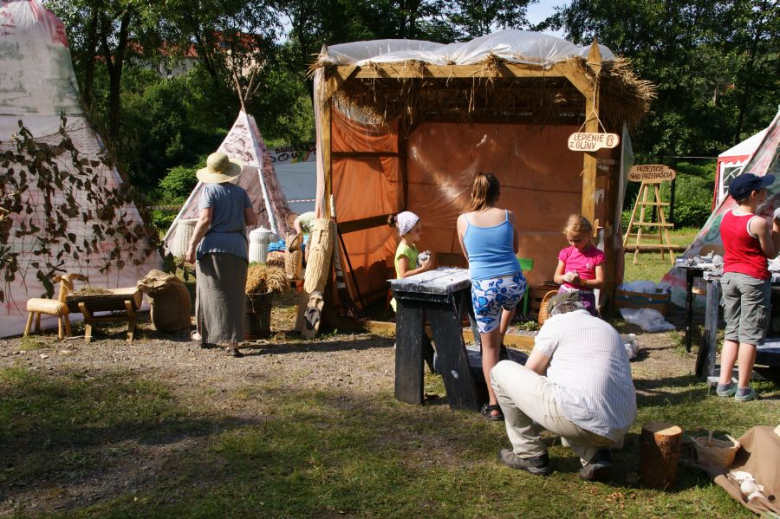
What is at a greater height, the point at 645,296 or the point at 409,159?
the point at 409,159

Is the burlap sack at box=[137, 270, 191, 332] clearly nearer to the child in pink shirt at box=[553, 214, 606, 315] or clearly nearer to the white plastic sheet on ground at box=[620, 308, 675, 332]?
the child in pink shirt at box=[553, 214, 606, 315]

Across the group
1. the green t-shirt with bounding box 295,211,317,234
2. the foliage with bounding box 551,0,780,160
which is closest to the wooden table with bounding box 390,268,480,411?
the green t-shirt with bounding box 295,211,317,234

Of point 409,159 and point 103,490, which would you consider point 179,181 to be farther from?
point 103,490

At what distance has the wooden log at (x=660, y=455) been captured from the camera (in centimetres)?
368

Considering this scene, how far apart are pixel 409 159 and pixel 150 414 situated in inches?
221

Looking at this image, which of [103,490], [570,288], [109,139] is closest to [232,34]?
[109,139]

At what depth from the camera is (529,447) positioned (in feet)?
12.9

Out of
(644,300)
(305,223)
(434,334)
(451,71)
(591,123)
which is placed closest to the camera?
(434,334)

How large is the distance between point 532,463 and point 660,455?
0.66m

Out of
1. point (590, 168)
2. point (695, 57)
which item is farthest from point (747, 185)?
point (695, 57)

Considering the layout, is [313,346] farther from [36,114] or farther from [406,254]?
[36,114]

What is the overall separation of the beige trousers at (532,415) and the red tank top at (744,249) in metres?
2.07

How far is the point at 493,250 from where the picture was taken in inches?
180

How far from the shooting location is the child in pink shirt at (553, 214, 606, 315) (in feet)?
17.8
